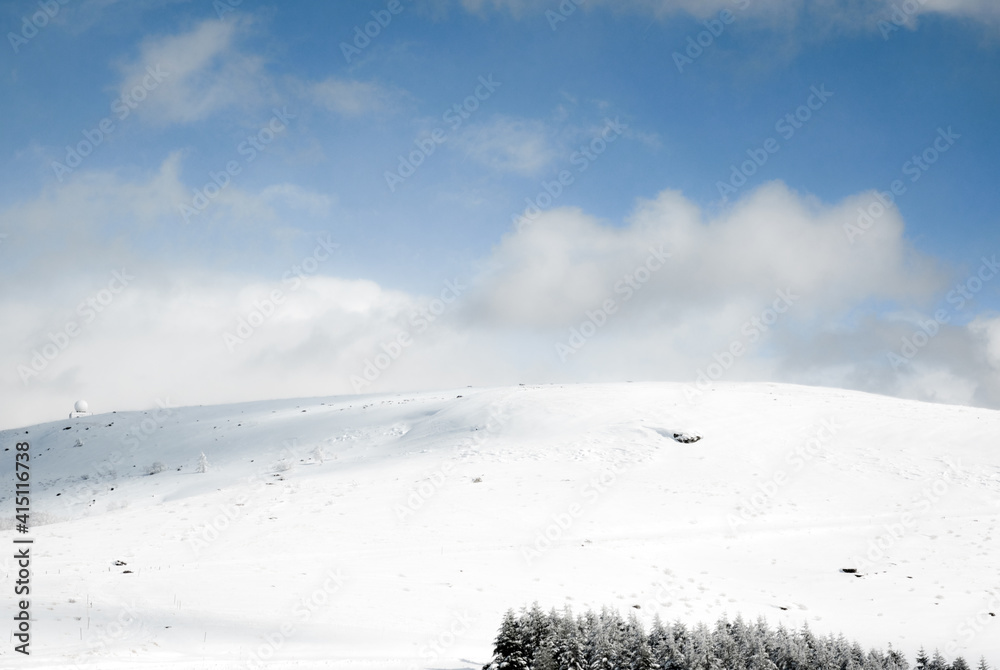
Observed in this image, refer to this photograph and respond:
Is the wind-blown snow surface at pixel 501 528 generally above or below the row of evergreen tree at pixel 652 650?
above

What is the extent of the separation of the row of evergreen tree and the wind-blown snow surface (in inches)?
79.4

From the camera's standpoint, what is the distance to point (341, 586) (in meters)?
16.4

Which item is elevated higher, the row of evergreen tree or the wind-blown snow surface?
the wind-blown snow surface

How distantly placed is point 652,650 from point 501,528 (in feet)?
36.7

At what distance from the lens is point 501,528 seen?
73.0 ft

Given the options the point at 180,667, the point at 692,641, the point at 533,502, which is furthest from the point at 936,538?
the point at 180,667

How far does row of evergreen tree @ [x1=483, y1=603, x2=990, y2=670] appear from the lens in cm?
1095

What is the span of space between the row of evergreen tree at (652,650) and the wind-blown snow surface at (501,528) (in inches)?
79.4

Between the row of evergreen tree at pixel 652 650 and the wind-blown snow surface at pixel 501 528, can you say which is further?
the wind-blown snow surface at pixel 501 528

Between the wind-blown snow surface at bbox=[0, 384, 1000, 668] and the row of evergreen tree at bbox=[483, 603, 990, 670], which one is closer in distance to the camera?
the row of evergreen tree at bbox=[483, 603, 990, 670]

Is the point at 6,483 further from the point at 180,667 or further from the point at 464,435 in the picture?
the point at 180,667

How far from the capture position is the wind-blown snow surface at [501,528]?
46.4 feet

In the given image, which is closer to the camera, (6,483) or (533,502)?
(533,502)

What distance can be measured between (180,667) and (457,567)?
882 centimetres
